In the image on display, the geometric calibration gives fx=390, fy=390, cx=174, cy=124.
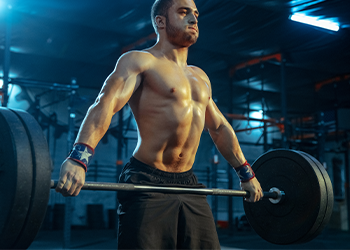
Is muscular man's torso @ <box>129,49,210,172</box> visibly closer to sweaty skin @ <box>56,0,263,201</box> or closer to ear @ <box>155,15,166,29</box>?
sweaty skin @ <box>56,0,263,201</box>

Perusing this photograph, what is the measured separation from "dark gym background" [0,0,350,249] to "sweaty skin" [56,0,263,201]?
2918 millimetres

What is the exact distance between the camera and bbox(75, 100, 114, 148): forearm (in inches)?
56.4

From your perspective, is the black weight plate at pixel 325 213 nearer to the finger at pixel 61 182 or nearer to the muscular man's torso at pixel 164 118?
the muscular man's torso at pixel 164 118

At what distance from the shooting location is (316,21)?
5129mm

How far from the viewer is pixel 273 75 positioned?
734 centimetres

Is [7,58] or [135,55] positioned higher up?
[7,58]

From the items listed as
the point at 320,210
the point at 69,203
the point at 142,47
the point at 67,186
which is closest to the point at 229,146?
the point at 320,210

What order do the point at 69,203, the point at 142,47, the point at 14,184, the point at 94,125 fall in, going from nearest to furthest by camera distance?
the point at 14,184 < the point at 94,125 < the point at 69,203 < the point at 142,47

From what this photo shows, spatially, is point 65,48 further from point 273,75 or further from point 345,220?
point 345,220

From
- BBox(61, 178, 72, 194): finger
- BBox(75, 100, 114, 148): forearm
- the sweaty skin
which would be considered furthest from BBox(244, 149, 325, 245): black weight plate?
BBox(61, 178, 72, 194): finger

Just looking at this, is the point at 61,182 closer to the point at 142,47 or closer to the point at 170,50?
the point at 170,50

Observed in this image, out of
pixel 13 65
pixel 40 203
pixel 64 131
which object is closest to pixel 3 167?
pixel 40 203

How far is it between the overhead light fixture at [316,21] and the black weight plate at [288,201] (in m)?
3.32

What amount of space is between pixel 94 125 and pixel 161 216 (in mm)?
439
